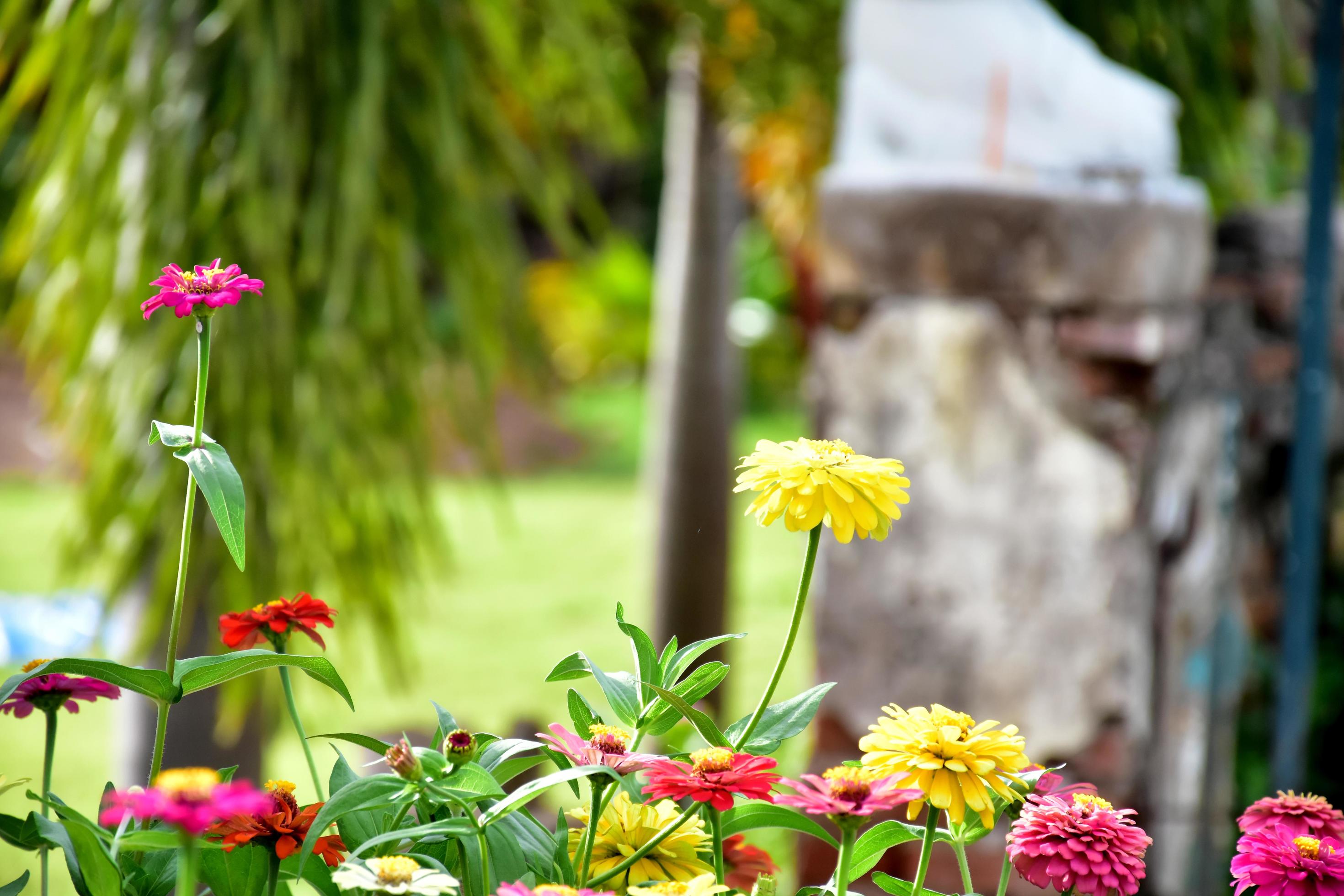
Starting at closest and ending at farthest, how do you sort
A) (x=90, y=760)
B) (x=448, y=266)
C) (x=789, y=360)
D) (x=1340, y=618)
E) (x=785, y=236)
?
(x=448, y=266), (x=1340, y=618), (x=90, y=760), (x=785, y=236), (x=789, y=360)

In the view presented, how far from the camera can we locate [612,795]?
0.38 metres

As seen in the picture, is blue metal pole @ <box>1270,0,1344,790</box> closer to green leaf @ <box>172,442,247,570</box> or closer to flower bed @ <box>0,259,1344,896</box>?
flower bed @ <box>0,259,1344,896</box>

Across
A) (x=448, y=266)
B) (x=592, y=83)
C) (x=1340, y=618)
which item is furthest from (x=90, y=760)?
(x=1340, y=618)

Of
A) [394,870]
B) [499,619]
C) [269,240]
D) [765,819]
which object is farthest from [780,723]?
[499,619]

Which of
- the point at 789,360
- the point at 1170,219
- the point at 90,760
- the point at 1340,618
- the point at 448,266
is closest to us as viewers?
the point at 1170,219

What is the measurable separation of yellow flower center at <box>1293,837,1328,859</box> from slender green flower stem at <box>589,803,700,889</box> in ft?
0.60

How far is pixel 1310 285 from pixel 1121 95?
246 mm

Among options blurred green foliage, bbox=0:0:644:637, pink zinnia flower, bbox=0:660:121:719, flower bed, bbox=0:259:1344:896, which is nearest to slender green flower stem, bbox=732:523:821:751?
flower bed, bbox=0:259:1344:896

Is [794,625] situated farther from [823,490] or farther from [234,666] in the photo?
[234,666]

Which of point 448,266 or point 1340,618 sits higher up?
point 448,266

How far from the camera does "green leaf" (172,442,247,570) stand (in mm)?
346

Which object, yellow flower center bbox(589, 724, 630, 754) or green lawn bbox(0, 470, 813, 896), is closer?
yellow flower center bbox(589, 724, 630, 754)

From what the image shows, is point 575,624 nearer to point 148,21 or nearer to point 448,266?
point 448,266

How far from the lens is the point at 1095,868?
34 cm
